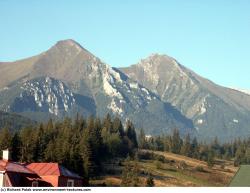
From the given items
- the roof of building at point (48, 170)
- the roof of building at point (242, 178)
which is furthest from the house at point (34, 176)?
the roof of building at point (242, 178)

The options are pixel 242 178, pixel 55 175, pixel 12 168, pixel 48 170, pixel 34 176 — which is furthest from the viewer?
pixel 242 178

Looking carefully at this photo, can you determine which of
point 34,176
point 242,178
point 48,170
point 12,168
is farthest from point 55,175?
point 242,178

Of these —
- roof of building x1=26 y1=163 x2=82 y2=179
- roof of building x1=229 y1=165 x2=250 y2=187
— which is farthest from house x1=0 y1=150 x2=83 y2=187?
roof of building x1=229 y1=165 x2=250 y2=187

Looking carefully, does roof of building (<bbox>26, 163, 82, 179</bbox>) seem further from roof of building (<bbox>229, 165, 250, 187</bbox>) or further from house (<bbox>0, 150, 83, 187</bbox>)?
roof of building (<bbox>229, 165, 250, 187</bbox>)

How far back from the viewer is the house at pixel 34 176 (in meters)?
65.2

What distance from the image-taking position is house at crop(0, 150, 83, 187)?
65188 millimetres

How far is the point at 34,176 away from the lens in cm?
7162

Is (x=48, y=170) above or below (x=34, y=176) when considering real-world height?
above

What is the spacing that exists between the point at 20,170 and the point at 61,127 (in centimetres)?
12123

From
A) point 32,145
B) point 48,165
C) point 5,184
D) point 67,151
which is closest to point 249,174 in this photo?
→ point 48,165

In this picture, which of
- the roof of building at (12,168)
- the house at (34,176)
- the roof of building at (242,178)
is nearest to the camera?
the house at (34,176)

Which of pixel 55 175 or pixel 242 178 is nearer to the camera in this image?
pixel 55 175

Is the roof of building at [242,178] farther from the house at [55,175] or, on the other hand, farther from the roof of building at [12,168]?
the roof of building at [12,168]

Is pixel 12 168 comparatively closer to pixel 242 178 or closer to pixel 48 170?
pixel 48 170
